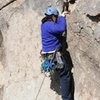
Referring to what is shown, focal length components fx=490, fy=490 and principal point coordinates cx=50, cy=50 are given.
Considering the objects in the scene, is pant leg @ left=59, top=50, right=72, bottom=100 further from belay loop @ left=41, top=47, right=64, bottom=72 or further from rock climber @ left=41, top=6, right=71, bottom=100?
belay loop @ left=41, top=47, right=64, bottom=72

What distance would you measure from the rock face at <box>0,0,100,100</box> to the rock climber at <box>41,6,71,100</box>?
17cm

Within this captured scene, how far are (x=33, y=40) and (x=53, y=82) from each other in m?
0.95

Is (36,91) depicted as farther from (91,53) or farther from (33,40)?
(91,53)

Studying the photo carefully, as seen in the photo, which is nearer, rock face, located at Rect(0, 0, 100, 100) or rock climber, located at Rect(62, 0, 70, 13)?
rock face, located at Rect(0, 0, 100, 100)

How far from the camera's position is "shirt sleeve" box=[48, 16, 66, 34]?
354 inches

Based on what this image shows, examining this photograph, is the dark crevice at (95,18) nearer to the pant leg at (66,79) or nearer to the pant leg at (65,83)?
the pant leg at (66,79)

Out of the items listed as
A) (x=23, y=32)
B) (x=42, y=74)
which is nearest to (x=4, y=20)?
(x=23, y=32)

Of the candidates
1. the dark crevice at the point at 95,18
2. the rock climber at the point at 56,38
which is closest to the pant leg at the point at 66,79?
the rock climber at the point at 56,38

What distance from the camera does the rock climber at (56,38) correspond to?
9008 millimetres

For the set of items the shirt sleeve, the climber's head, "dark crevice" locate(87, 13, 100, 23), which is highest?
the climber's head

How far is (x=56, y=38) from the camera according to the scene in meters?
9.22

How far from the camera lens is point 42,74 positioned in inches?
397

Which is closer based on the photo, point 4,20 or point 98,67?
point 98,67

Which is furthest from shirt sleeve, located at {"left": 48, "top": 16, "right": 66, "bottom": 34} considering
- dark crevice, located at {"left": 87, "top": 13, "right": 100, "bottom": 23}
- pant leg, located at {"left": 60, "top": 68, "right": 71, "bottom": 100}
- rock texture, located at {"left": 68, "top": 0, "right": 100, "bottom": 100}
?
pant leg, located at {"left": 60, "top": 68, "right": 71, "bottom": 100}
